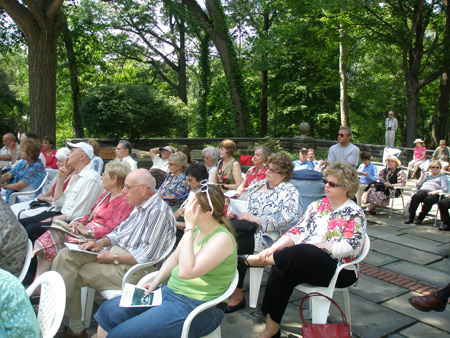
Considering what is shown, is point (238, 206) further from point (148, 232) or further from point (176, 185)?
point (148, 232)

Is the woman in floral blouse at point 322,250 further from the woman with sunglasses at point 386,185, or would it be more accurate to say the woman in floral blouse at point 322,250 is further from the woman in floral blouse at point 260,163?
the woman with sunglasses at point 386,185

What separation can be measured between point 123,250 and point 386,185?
214 inches

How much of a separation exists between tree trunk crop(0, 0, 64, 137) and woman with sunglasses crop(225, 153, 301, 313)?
22.3 ft

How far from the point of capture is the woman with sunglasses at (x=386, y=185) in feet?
22.8

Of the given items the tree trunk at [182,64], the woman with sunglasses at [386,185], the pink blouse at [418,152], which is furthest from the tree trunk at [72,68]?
the pink blouse at [418,152]

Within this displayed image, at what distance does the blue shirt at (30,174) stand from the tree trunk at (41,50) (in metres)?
3.77

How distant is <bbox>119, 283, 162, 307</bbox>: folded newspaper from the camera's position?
89.1 inches

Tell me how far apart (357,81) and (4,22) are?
1778 cm

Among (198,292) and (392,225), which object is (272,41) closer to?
(392,225)

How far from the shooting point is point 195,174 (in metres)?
4.24

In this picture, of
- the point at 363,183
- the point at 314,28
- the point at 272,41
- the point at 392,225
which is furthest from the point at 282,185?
the point at 272,41

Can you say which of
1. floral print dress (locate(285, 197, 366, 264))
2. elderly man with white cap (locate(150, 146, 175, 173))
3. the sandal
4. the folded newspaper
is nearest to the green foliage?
elderly man with white cap (locate(150, 146, 175, 173))

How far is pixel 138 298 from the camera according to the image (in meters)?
2.32

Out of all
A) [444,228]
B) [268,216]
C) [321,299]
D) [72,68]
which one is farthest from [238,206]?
[72,68]
